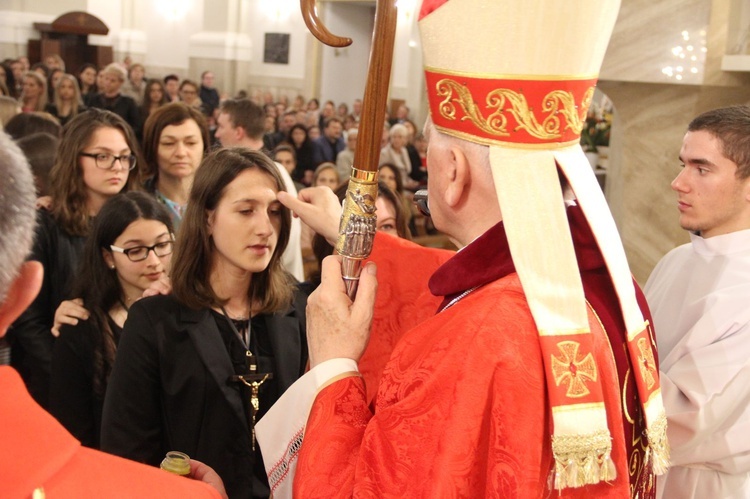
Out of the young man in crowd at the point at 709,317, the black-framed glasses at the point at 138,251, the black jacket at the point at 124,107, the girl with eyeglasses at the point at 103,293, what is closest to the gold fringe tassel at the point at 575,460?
the young man in crowd at the point at 709,317

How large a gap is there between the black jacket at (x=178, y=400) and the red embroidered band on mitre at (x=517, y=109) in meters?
1.21

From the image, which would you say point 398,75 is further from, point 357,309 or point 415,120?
point 357,309

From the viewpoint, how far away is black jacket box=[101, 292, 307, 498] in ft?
8.29

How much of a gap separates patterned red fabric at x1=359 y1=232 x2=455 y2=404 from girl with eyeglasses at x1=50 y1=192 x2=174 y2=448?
43.8 inches

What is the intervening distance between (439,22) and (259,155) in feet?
3.99

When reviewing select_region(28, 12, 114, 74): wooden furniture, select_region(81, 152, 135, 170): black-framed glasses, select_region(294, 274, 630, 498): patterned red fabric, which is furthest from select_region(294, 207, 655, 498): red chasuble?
select_region(28, 12, 114, 74): wooden furniture

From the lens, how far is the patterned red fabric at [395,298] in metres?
2.15

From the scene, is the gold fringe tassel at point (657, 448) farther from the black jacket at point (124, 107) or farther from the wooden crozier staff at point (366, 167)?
the black jacket at point (124, 107)

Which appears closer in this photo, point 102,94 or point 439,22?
point 439,22

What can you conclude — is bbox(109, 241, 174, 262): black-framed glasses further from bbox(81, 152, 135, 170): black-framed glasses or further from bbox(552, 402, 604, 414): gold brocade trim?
bbox(552, 402, 604, 414): gold brocade trim

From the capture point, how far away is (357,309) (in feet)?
5.89

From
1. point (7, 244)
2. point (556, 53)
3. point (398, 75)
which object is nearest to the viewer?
point (7, 244)

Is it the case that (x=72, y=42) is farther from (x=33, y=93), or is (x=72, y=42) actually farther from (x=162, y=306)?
(x=162, y=306)

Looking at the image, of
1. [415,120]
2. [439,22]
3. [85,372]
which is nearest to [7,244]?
[439,22]
